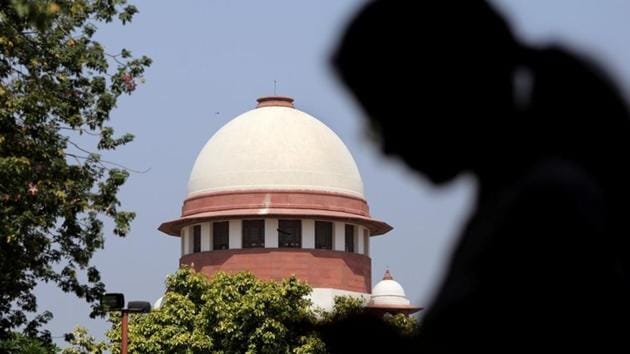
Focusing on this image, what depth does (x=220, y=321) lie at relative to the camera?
110ft

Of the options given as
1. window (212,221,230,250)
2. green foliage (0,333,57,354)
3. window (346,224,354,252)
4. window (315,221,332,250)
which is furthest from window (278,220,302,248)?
green foliage (0,333,57,354)

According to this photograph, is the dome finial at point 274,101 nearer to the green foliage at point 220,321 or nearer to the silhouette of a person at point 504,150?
the green foliage at point 220,321

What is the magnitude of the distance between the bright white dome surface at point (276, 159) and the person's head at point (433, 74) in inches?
1682

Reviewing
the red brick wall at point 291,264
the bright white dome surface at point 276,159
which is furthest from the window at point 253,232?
the bright white dome surface at point 276,159

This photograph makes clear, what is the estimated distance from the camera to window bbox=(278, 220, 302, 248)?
43875mm

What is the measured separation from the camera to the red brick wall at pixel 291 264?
141ft

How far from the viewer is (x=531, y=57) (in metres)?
0.85

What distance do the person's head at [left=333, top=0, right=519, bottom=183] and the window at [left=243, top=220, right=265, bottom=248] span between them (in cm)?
4298

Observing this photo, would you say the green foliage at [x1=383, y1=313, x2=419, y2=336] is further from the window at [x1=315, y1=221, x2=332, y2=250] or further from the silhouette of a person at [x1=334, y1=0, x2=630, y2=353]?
the window at [x1=315, y1=221, x2=332, y2=250]

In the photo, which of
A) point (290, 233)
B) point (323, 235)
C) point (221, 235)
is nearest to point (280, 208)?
point (290, 233)

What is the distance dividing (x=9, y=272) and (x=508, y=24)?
46.0 feet

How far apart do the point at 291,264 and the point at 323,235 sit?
6.69 ft

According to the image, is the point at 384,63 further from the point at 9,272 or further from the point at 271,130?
the point at 271,130

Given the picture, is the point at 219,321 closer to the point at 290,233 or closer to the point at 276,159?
the point at 290,233
